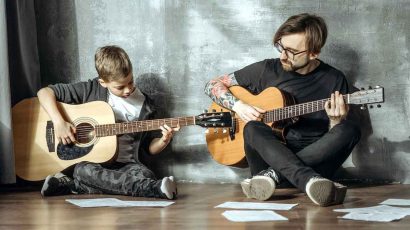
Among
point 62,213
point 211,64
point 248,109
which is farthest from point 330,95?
point 62,213

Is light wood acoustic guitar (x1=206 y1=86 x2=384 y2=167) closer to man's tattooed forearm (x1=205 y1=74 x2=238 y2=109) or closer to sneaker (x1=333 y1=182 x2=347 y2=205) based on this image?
man's tattooed forearm (x1=205 y1=74 x2=238 y2=109)

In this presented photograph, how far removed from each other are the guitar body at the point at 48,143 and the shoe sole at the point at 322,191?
1173mm

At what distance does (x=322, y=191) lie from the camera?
3031 millimetres

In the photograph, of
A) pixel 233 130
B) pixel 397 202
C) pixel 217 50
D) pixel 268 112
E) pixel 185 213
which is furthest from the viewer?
pixel 217 50

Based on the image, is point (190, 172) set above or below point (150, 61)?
below

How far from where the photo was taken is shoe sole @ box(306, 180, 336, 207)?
303 cm

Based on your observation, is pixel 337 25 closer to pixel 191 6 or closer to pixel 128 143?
pixel 191 6

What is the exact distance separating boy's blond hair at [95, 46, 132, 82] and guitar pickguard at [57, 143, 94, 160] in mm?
384

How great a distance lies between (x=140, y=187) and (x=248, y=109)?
664 millimetres

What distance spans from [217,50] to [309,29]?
2.42ft

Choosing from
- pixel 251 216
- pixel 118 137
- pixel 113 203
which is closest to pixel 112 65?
pixel 118 137

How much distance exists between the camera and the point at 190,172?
13.9 ft

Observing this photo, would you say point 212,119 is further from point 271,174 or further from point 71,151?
point 71,151

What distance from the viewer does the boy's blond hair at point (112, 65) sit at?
12.2 ft
